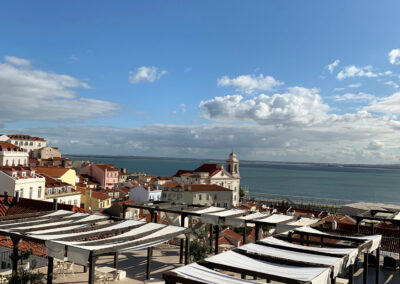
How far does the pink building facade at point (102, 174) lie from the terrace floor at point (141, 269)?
5904 cm

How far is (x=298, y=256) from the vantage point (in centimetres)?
758

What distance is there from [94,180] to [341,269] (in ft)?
227

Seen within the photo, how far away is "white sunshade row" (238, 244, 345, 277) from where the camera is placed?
698 centimetres

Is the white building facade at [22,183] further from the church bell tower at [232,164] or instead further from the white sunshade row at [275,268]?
the church bell tower at [232,164]

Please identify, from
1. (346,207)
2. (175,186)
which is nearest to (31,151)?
(175,186)

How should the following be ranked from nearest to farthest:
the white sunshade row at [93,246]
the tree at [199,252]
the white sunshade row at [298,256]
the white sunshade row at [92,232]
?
the white sunshade row at [298,256] → the white sunshade row at [93,246] → the white sunshade row at [92,232] → the tree at [199,252]

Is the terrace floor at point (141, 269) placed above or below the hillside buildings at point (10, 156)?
below

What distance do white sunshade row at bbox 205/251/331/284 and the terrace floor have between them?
397cm

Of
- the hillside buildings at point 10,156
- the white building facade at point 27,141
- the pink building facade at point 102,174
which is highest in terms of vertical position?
the white building facade at point 27,141

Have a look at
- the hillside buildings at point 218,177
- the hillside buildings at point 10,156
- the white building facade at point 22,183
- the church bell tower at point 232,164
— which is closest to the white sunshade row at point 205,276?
the white building facade at point 22,183

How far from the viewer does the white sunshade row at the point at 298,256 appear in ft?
22.9

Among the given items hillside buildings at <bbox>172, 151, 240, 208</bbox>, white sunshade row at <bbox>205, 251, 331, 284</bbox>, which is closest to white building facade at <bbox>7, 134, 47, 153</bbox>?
hillside buildings at <bbox>172, 151, 240, 208</bbox>

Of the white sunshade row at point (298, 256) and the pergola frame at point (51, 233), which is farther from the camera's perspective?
the pergola frame at point (51, 233)

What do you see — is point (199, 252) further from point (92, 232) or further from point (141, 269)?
point (92, 232)
